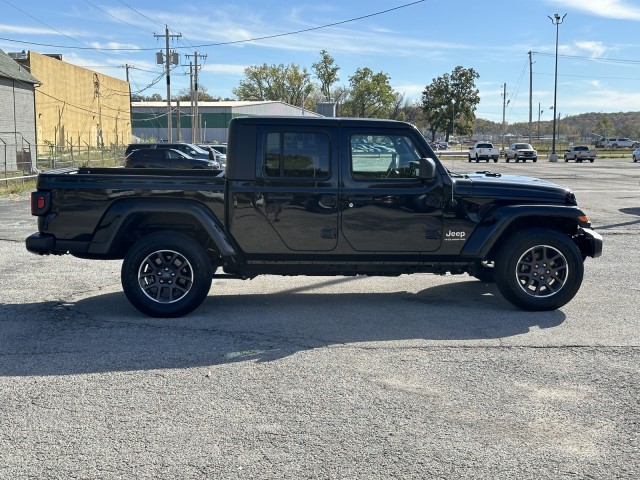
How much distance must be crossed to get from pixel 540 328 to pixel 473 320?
0.66m

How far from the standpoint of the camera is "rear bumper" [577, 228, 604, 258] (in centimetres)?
747

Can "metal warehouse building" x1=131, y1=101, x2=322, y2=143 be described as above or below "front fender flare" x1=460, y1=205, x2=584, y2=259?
above

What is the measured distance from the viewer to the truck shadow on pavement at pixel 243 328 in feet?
19.2

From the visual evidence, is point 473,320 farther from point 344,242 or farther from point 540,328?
point 344,242

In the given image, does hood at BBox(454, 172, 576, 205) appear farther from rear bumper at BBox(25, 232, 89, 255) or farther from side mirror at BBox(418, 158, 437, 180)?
rear bumper at BBox(25, 232, 89, 255)

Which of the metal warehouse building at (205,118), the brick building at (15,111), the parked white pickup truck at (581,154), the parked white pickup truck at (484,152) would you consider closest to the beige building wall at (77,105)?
the brick building at (15,111)

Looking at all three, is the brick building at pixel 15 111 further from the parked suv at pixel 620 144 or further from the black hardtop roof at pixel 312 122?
the parked suv at pixel 620 144

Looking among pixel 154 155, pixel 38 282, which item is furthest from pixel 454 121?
pixel 38 282

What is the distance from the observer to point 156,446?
4.11 meters

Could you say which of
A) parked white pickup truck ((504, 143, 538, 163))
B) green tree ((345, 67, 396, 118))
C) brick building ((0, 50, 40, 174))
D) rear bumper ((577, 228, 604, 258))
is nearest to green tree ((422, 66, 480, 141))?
green tree ((345, 67, 396, 118))

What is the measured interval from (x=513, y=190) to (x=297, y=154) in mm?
2277

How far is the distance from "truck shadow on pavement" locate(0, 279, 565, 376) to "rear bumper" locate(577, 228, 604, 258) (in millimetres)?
792

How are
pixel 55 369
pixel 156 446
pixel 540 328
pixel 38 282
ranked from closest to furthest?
pixel 156 446 < pixel 55 369 < pixel 540 328 < pixel 38 282

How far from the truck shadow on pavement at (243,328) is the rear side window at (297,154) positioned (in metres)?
1.49
